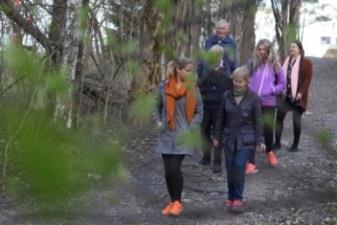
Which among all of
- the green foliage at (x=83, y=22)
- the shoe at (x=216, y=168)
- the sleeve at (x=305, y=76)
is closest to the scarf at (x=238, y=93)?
the shoe at (x=216, y=168)

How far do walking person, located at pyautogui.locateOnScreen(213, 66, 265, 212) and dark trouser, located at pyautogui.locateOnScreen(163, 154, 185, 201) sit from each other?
0.45 meters

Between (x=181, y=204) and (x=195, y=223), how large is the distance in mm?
414

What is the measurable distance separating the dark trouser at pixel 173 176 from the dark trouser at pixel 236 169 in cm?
48

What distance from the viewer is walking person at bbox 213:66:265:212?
6297mm

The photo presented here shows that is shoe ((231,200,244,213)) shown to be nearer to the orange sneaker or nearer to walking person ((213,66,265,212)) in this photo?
walking person ((213,66,265,212))

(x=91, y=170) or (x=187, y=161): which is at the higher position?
(x=91, y=170)

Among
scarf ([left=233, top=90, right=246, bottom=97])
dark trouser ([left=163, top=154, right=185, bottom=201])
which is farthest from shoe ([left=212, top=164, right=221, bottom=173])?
scarf ([left=233, top=90, right=246, bottom=97])

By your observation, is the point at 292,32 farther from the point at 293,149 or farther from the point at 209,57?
the point at 293,149

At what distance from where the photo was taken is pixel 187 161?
28.1 ft

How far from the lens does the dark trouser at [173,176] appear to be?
20.6 feet

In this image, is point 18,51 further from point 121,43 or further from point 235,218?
point 235,218

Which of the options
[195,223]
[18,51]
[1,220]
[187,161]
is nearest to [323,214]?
[195,223]

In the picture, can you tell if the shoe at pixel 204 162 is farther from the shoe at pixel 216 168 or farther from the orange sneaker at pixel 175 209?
the orange sneaker at pixel 175 209

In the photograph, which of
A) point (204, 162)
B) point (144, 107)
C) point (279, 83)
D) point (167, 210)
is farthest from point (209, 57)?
point (204, 162)
